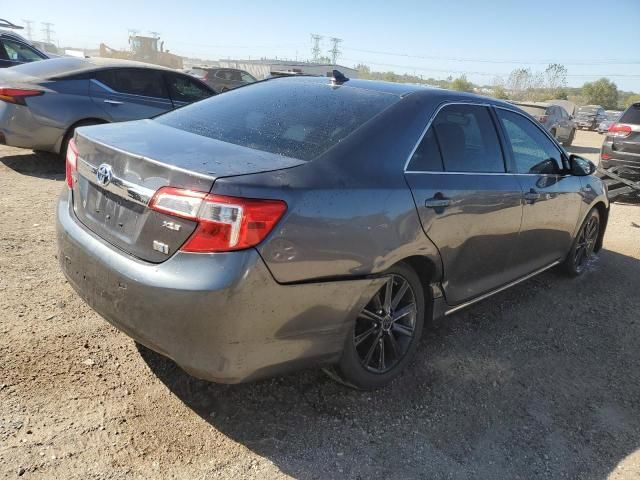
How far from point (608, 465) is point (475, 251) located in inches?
52.5

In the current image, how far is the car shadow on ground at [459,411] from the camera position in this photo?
2.45m

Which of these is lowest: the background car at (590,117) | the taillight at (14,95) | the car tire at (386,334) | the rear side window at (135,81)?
the background car at (590,117)

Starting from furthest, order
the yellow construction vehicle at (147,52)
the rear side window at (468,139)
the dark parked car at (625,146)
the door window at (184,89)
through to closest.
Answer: the yellow construction vehicle at (147,52) < the dark parked car at (625,146) < the door window at (184,89) < the rear side window at (468,139)

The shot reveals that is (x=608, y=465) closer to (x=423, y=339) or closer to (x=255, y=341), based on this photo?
(x=423, y=339)

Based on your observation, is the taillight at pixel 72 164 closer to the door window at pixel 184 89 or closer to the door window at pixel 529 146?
the door window at pixel 529 146

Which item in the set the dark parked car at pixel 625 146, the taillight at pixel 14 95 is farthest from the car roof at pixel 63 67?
the dark parked car at pixel 625 146

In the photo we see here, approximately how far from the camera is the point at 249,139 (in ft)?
8.75

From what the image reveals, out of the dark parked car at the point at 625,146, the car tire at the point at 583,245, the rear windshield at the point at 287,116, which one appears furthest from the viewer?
the dark parked car at the point at 625,146

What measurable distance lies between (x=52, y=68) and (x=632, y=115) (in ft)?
30.7

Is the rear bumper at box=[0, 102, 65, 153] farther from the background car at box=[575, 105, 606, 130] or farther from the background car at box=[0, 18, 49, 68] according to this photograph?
the background car at box=[575, 105, 606, 130]

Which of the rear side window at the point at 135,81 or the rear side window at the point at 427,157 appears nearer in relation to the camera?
the rear side window at the point at 427,157

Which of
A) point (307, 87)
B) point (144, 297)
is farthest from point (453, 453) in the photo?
point (307, 87)

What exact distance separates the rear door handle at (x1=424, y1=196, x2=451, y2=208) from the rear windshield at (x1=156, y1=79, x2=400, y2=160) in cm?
55

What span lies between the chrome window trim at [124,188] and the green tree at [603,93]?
82.3m
